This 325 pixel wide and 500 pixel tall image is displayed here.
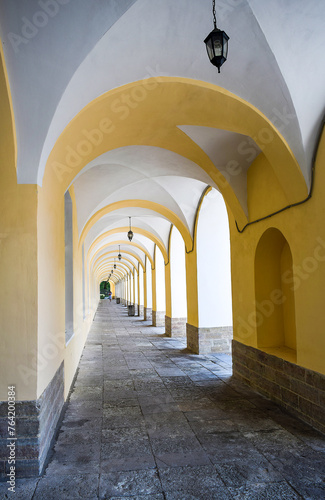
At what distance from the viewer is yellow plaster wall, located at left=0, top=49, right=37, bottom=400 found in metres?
3.36

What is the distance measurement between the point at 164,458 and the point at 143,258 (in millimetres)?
17084

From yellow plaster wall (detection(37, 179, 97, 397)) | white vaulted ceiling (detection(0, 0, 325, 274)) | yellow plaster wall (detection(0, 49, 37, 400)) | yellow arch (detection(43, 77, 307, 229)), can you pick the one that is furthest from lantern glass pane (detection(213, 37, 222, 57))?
yellow plaster wall (detection(37, 179, 97, 397))

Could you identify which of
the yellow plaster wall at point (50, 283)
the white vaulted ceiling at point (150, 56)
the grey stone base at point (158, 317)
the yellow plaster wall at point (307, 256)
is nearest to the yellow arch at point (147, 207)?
the yellow plaster wall at point (307, 256)

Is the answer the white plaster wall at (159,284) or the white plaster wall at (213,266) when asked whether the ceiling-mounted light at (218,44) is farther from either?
the white plaster wall at (159,284)

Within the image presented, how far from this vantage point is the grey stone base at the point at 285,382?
14.1 ft

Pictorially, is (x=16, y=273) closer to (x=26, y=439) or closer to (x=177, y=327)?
(x=26, y=439)

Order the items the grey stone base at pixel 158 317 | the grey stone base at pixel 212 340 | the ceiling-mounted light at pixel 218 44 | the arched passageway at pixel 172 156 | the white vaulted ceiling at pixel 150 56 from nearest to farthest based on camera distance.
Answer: the ceiling-mounted light at pixel 218 44 < the white vaulted ceiling at pixel 150 56 < the arched passageway at pixel 172 156 < the grey stone base at pixel 212 340 < the grey stone base at pixel 158 317

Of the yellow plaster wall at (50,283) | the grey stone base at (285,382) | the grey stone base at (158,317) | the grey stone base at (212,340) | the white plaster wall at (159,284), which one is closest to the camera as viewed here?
the yellow plaster wall at (50,283)

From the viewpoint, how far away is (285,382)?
507cm

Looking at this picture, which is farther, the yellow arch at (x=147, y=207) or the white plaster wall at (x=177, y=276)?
the white plaster wall at (x=177, y=276)

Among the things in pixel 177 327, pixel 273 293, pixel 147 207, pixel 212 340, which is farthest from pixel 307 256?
pixel 177 327

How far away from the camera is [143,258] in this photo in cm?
2056

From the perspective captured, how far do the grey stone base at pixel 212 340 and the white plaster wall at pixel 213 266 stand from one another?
0.14 meters

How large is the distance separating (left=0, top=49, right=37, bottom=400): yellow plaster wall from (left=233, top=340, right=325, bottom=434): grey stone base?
3.25 m
